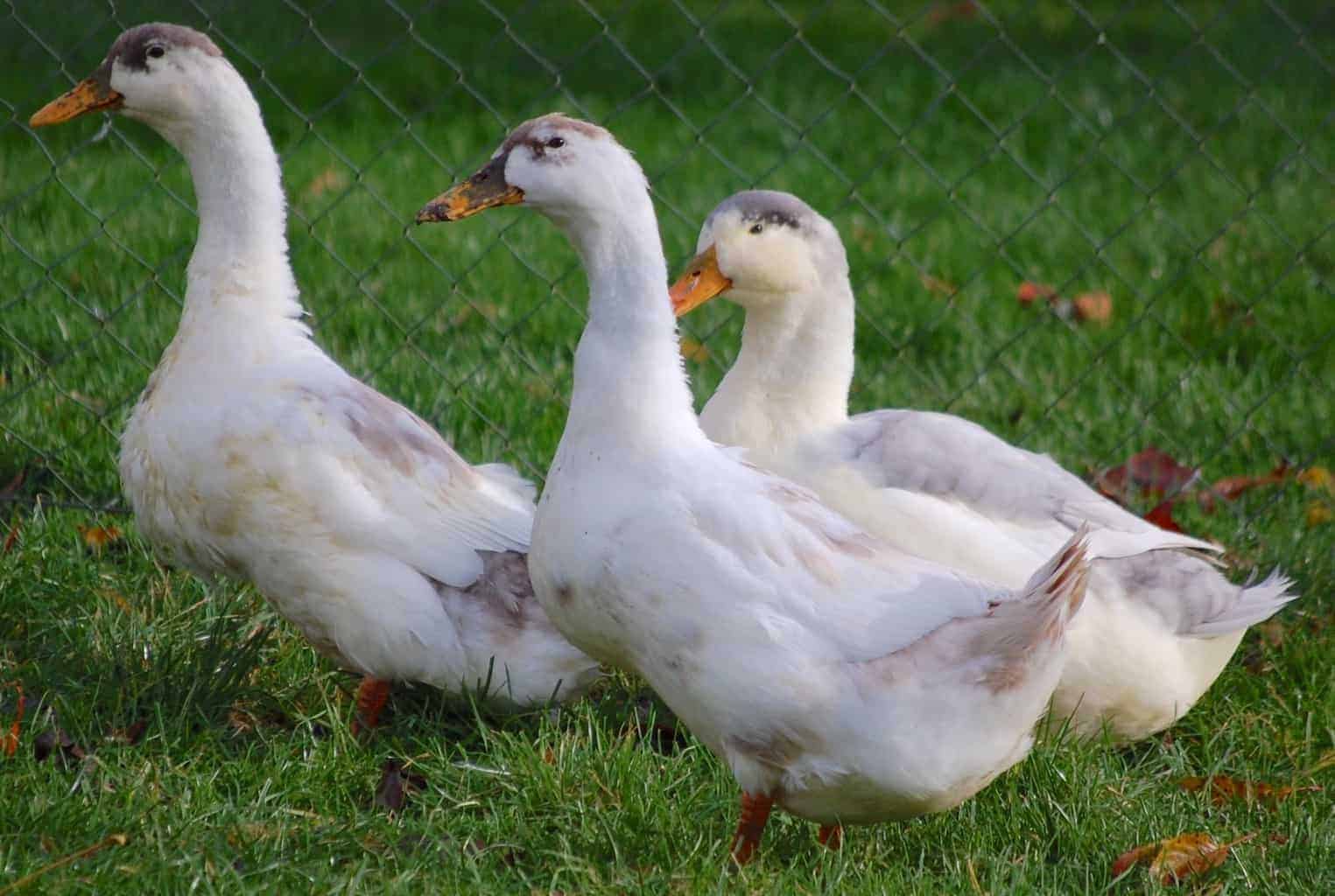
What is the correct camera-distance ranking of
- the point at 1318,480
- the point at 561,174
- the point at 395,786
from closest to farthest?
the point at 561,174 < the point at 395,786 < the point at 1318,480

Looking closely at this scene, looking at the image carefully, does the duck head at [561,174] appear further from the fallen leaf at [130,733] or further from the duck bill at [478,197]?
the fallen leaf at [130,733]

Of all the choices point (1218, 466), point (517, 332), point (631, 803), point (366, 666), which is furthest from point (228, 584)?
point (1218, 466)

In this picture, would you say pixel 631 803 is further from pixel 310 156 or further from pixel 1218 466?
pixel 310 156

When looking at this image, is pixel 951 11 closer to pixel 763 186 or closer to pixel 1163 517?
pixel 763 186

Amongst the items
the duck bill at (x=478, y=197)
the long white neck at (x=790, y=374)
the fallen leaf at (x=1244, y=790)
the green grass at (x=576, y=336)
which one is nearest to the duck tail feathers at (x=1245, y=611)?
the green grass at (x=576, y=336)

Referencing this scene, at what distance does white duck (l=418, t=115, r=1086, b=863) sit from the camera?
2.74 metres

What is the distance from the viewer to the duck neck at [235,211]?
3.45 metres

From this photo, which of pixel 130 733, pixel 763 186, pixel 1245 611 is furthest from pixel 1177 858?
pixel 763 186

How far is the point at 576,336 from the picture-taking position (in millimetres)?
5160

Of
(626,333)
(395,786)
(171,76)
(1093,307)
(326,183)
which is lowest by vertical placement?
(395,786)

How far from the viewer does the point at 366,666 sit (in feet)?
10.9

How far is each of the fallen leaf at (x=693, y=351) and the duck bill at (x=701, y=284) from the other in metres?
1.24

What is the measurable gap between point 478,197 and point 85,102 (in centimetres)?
107

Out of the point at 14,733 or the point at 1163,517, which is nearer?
the point at 14,733
